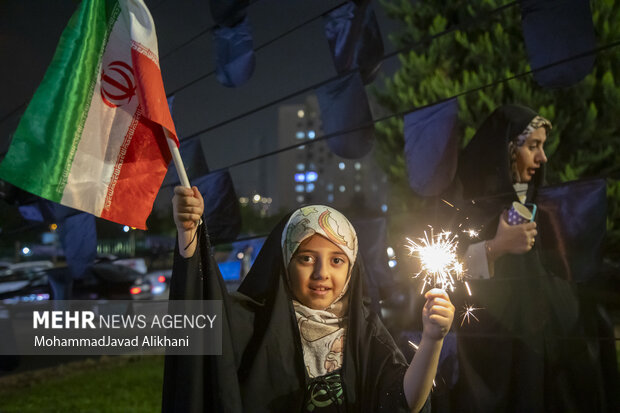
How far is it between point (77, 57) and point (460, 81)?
7.47 meters

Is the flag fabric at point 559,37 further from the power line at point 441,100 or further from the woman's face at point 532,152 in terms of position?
the woman's face at point 532,152

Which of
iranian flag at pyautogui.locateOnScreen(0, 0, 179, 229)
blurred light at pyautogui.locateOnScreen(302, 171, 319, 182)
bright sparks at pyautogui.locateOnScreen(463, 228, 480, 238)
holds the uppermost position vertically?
blurred light at pyautogui.locateOnScreen(302, 171, 319, 182)

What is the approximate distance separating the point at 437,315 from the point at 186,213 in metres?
1.17

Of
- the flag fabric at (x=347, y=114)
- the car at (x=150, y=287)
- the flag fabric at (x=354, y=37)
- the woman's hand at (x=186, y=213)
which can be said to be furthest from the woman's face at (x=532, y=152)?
the car at (x=150, y=287)

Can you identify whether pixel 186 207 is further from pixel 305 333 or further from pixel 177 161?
pixel 305 333

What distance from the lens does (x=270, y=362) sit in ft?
7.86

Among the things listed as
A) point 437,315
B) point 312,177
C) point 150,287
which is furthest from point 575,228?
point 312,177

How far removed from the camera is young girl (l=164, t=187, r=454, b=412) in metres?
2.26

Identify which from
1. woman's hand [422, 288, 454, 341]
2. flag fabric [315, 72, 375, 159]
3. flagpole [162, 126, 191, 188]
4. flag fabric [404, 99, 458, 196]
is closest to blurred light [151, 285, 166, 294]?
flag fabric [315, 72, 375, 159]

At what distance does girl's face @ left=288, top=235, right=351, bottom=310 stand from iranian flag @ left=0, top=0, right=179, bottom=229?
0.85 metres

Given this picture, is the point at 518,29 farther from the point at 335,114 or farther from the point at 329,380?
the point at 329,380

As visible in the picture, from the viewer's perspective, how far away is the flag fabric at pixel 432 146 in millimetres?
4055

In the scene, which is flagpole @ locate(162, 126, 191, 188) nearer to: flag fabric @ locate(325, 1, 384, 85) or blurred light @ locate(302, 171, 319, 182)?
flag fabric @ locate(325, 1, 384, 85)

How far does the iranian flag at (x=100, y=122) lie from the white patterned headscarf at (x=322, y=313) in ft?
2.56
